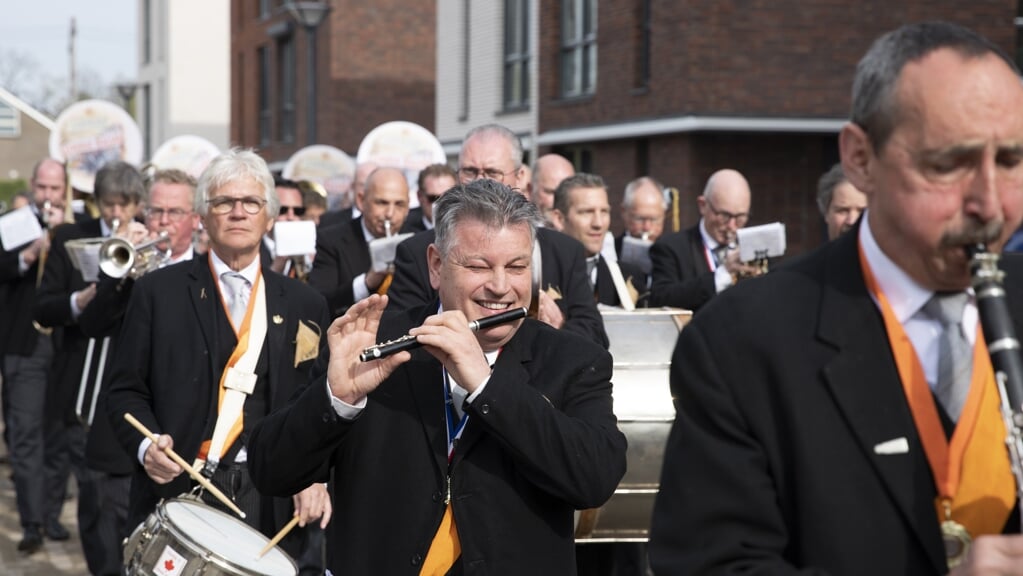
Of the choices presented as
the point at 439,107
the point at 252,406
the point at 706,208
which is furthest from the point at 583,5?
the point at 252,406

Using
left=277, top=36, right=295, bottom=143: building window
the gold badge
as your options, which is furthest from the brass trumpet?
left=277, top=36, right=295, bottom=143: building window

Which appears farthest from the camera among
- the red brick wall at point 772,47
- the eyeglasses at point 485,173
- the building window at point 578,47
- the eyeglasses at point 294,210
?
the building window at point 578,47

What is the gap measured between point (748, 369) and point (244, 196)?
12.6ft

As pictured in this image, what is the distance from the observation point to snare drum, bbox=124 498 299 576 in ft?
14.8

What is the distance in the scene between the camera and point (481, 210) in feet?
13.3

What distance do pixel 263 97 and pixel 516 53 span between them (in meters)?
16.5

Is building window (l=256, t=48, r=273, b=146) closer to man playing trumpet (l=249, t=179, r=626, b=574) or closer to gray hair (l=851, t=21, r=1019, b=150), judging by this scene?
man playing trumpet (l=249, t=179, r=626, b=574)

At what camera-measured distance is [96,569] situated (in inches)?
304

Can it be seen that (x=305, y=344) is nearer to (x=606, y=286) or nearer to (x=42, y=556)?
(x=606, y=286)

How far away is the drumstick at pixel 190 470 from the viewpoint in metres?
5.32

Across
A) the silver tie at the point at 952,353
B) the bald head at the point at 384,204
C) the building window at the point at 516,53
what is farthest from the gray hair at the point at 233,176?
the building window at the point at 516,53

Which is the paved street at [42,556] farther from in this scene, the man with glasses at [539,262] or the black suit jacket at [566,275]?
the black suit jacket at [566,275]

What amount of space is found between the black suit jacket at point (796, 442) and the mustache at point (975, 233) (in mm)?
198

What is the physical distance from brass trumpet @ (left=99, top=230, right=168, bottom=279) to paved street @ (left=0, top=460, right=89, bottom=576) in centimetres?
276
